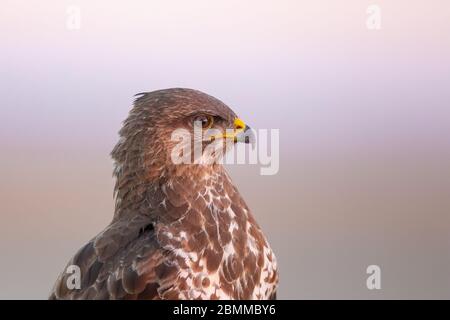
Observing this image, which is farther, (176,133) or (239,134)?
(239,134)

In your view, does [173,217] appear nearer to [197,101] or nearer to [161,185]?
[161,185]

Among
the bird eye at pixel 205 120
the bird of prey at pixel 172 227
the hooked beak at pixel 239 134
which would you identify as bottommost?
the bird of prey at pixel 172 227

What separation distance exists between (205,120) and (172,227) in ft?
2.84

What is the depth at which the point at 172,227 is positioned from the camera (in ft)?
17.5

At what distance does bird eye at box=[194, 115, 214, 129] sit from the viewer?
18.8 feet

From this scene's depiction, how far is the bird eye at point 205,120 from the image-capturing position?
226 inches

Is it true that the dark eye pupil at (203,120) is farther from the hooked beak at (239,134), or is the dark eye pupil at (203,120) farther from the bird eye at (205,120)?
the hooked beak at (239,134)

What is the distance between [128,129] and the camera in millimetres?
5805

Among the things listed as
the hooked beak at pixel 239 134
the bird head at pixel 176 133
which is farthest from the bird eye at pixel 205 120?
the hooked beak at pixel 239 134

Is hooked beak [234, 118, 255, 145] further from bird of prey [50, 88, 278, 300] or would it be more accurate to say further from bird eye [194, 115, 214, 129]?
bird eye [194, 115, 214, 129]

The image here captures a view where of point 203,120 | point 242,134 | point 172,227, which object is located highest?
point 203,120

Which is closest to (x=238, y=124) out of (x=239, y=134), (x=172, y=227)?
(x=239, y=134)

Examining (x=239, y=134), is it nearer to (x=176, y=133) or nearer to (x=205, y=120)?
(x=205, y=120)
